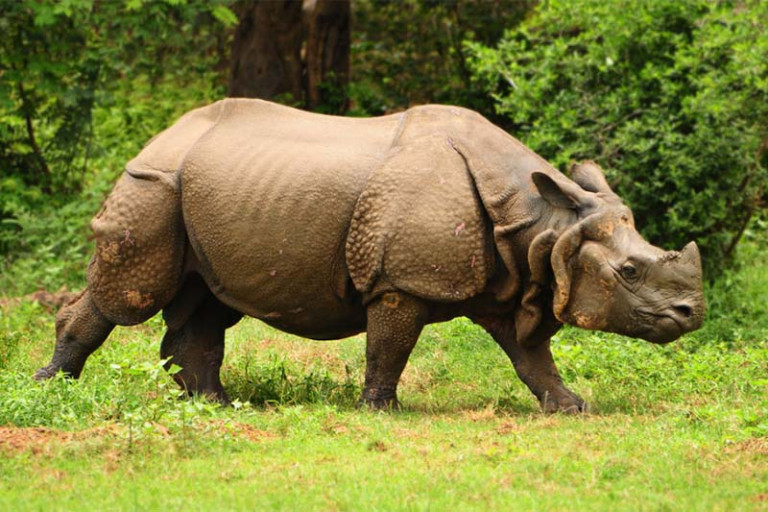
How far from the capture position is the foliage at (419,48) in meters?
16.9

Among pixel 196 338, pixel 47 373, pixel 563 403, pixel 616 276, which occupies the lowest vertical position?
pixel 47 373

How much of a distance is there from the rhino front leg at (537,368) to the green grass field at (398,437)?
0.18 meters

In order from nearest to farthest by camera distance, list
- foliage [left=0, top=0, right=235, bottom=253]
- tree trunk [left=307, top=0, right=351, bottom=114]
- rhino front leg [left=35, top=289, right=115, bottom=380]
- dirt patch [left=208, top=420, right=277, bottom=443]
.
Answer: dirt patch [left=208, top=420, right=277, bottom=443], rhino front leg [left=35, top=289, right=115, bottom=380], foliage [left=0, top=0, right=235, bottom=253], tree trunk [left=307, top=0, right=351, bottom=114]

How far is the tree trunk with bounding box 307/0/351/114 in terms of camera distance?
17125 millimetres

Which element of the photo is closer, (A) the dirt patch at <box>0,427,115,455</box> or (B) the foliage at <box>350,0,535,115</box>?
(A) the dirt patch at <box>0,427,115,455</box>

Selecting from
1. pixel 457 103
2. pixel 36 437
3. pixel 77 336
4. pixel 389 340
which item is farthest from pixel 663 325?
pixel 457 103

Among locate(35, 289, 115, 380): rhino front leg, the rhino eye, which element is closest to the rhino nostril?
the rhino eye

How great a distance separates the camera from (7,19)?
14.5 metres

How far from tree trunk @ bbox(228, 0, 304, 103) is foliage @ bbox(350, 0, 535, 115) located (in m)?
0.87

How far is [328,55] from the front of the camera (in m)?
17.4

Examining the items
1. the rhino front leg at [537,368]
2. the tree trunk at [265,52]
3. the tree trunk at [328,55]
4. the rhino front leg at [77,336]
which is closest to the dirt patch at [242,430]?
the rhino front leg at [77,336]

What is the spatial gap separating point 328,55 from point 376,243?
31.1 feet

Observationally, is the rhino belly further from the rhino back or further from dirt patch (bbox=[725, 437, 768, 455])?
dirt patch (bbox=[725, 437, 768, 455])

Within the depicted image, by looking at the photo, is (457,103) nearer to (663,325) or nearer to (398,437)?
(663,325)
